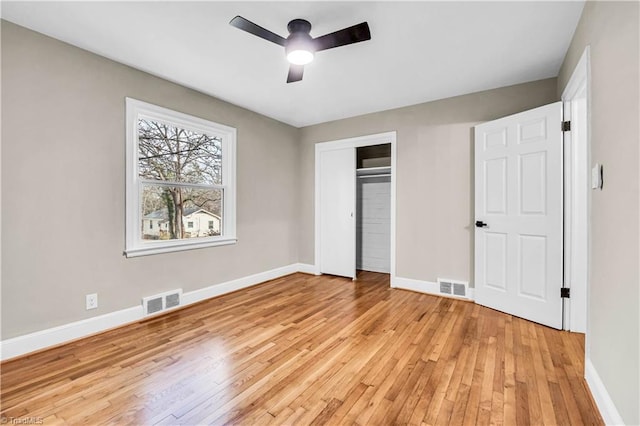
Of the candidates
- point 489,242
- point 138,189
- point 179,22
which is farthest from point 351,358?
point 179,22

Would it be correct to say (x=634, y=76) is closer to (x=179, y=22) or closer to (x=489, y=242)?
(x=489, y=242)

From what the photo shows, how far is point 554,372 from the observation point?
1.94m

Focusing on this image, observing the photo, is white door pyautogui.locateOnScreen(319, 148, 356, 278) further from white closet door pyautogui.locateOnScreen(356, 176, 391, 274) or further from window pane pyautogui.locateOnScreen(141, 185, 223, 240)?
window pane pyautogui.locateOnScreen(141, 185, 223, 240)

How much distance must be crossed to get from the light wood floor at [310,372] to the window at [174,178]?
90 centimetres

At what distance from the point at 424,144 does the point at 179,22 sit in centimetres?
300

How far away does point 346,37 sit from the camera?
2008 millimetres

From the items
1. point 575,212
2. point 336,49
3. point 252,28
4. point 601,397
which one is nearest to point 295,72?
point 336,49

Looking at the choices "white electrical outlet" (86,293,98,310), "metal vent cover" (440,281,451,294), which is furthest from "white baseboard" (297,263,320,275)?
"white electrical outlet" (86,293,98,310)

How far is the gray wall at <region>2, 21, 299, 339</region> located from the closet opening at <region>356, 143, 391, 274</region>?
9.53 ft

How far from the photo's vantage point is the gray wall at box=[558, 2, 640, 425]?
1260 mm

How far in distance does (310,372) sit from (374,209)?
347cm

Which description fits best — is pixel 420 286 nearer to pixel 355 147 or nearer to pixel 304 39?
pixel 355 147

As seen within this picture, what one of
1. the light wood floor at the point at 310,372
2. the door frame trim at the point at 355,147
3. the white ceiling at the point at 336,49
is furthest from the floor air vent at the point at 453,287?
the white ceiling at the point at 336,49

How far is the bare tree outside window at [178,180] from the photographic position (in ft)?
9.85
